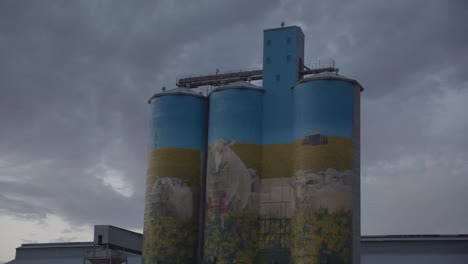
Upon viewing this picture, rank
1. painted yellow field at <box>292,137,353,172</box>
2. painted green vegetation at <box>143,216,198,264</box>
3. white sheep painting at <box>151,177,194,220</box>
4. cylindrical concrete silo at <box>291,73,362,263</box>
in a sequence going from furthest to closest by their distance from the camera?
white sheep painting at <box>151,177,194,220</box>
painted green vegetation at <box>143,216,198,264</box>
painted yellow field at <box>292,137,353,172</box>
cylindrical concrete silo at <box>291,73,362,263</box>

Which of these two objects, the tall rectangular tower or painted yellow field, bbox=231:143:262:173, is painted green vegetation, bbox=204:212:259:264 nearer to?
painted yellow field, bbox=231:143:262:173

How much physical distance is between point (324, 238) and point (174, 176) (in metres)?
18.7

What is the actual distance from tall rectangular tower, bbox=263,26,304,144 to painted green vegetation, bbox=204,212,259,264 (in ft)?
28.0

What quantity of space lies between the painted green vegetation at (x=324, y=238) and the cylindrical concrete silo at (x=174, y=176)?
13.7m

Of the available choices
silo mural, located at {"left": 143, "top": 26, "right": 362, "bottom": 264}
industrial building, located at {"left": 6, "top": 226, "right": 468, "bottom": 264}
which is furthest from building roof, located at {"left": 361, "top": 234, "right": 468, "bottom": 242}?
silo mural, located at {"left": 143, "top": 26, "right": 362, "bottom": 264}

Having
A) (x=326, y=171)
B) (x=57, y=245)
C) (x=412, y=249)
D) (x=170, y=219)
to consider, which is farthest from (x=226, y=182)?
(x=57, y=245)

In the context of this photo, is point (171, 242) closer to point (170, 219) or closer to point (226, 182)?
point (170, 219)

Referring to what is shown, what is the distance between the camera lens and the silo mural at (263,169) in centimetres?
7325

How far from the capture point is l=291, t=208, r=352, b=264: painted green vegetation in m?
71.3

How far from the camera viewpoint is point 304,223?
73.0 metres

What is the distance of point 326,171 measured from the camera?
7338 cm

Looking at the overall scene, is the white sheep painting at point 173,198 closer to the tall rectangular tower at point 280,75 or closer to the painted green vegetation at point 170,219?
the painted green vegetation at point 170,219

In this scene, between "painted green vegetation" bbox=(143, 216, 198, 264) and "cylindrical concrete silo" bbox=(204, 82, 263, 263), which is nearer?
"cylindrical concrete silo" bbox=(204, 82, 263, 263)

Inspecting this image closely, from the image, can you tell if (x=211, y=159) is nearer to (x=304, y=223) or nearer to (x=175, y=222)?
(x=175, y=222)
